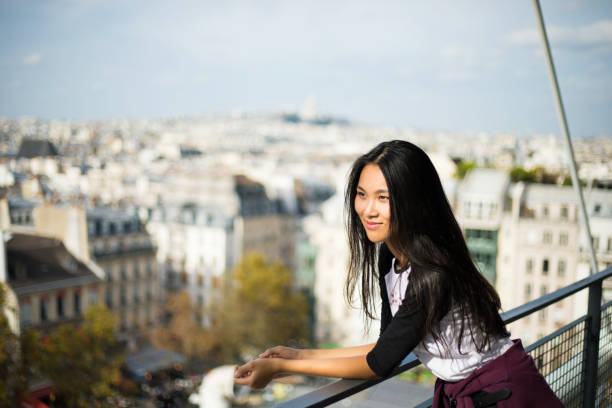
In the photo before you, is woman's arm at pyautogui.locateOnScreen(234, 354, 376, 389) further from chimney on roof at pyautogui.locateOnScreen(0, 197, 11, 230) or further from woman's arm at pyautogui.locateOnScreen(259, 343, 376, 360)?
chimney on roof at pyautogui.locateOnScreen(0, 197, 11, 230)

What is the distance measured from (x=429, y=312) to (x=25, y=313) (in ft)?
84.8

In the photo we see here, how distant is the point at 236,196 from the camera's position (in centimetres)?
4212

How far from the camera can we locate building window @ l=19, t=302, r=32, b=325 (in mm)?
24656

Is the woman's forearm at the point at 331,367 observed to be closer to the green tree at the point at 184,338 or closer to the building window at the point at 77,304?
the building window at the point at 77,304

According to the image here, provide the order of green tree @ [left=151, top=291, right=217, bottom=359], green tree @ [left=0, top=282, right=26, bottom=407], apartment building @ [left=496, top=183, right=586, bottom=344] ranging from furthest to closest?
1. green tree @ [left=151, top=291, right=217, bottom=359]
2. apartment building @ [left=496, top=183, right=586, bottom=344]
3. green tree @ [left=0, top=282, right=26, bottom=407]

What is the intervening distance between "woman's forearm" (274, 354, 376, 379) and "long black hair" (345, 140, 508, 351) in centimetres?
24

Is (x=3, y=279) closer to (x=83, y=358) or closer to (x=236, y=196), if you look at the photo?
(x=83, y=358)

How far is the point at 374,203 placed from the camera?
215 cm

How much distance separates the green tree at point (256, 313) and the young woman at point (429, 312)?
3107 centimetres

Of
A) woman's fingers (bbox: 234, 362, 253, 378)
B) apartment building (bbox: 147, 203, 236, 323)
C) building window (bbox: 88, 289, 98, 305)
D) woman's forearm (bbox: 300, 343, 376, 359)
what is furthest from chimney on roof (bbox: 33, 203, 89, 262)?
woman's fingers (bbox: 234, 362, 253, 378)

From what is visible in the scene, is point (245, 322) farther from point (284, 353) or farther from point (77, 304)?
point (284, 353)

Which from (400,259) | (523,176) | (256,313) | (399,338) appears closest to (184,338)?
(256,313)

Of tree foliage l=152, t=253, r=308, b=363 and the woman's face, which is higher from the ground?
the woman's face

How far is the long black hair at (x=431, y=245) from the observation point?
6.63ft
